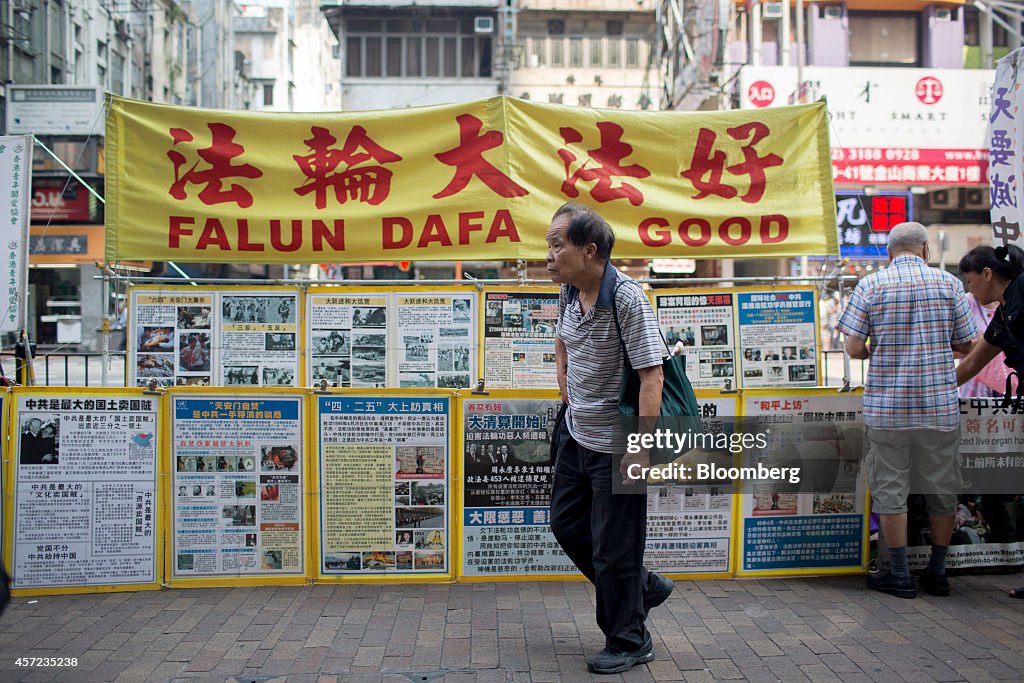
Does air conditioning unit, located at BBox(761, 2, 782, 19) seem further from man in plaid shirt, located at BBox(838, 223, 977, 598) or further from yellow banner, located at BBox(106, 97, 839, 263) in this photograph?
man in plaid shirt, located at BBox(838, 223, 977, 598)

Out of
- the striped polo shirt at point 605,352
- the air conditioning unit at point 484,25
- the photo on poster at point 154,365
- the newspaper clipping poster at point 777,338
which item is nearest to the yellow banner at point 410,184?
the newspaper clipping poster at point 777,338

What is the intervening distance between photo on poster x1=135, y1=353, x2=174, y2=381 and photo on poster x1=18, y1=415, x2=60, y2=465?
0.54 meters

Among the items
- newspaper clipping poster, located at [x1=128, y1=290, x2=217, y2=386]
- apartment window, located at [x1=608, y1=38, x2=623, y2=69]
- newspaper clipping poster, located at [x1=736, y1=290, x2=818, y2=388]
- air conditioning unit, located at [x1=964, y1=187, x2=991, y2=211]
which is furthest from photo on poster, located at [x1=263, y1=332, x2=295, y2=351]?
apartment window, located at [x1=608, y1=38, x2=623, y2=69]

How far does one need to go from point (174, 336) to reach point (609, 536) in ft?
9.41

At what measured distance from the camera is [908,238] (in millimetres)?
4711

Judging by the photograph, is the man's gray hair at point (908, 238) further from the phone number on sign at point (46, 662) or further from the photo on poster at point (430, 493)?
the phone number on sign at point (46, 662)

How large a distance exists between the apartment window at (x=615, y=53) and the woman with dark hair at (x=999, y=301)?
3148 cm

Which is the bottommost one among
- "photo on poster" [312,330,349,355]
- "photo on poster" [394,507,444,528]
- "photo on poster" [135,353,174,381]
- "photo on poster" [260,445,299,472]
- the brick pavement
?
the brick pavement

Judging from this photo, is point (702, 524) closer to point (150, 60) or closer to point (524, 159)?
point (524, 159)

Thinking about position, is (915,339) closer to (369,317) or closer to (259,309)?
(369,317)

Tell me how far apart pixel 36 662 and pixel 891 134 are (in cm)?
2321

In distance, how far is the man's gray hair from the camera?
4711 millimetres

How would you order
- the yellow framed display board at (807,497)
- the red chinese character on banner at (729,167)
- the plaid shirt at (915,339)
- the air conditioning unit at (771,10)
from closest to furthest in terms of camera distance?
1. the plaid shirt at (915,339)
2. the yellow framed display board at (807,497)
3. the red chinese character on banner at (729,167)
4. the air conditioning unit at (771,10)

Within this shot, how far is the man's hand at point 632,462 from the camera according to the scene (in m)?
3.54
